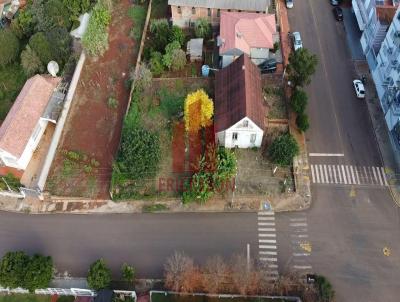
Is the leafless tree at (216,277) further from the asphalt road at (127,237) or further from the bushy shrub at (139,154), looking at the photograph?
the bushy shrub at (139,154)

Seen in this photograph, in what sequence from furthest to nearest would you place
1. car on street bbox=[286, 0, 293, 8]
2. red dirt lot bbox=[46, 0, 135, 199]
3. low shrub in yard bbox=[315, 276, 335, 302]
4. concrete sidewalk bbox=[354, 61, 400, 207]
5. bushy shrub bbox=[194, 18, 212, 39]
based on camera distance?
1. car on street bbox=[286, 0, 293, 8]
2. bushy shrub bbox=[194, 18, 212, 39]
3. red dirt lot bbox=[46, 0, 135, 199]
4. concrete sidewalk bbox=[354, 61, 400, 207]
5. low shrub in yard bbox=[315, 276, 335, 302]

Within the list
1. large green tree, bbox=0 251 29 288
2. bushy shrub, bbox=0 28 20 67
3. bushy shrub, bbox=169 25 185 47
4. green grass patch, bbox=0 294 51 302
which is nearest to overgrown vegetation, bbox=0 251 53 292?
large green tree, bbox=0 251 29 288

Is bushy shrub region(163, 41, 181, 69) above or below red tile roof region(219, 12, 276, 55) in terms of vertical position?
below

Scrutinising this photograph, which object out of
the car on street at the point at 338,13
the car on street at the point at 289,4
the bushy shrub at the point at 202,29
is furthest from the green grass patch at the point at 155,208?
the car on street at the point at 338,13

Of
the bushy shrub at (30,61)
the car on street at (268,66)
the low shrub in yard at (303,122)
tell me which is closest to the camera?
the low shrub in yard at (303,122)

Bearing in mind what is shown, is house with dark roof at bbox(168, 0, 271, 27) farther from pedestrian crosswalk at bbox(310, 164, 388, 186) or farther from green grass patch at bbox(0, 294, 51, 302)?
green grass patch at bbox(0, 294, 51, 302)

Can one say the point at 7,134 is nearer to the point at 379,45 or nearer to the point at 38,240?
the point at 38,240

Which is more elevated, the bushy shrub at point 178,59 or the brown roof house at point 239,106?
the bushy shrub at point 178,59
